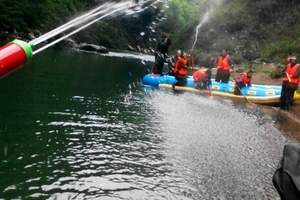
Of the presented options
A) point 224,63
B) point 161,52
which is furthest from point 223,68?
point 161,52

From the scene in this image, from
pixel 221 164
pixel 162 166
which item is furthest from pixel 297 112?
pixel 162 166

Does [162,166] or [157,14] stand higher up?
[157,14]

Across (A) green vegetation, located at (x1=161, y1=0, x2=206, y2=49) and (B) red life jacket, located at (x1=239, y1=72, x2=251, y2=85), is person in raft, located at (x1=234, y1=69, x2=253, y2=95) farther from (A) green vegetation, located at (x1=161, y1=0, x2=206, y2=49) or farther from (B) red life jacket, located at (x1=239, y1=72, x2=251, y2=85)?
(A) green vegetation, located at (x1=161, y1=0, x2=206, y2=49)

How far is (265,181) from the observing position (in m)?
10.4

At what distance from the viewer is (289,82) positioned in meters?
22.3

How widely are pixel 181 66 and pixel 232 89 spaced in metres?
3.71

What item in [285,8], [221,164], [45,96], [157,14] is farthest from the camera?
[157,14]

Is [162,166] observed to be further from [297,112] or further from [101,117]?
[297,112]

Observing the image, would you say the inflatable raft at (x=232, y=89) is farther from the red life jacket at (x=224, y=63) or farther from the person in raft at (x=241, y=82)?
the red life jacket at (x=224, y=63)

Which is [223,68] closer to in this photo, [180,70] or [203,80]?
[203,80]

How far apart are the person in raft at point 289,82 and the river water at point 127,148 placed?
3176mm

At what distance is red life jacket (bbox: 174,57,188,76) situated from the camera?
28.3 m

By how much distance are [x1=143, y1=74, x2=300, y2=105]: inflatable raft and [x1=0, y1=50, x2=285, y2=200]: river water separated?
419cm

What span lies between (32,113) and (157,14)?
315ft
